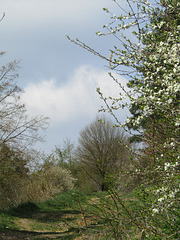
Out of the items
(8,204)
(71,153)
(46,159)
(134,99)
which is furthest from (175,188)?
(71,153)

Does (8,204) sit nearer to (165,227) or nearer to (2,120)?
(2,120)

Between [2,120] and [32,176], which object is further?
[32,176]

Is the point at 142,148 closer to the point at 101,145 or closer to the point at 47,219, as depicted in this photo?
the point at 47,219

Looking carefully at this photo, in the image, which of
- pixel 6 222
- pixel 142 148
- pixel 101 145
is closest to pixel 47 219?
pixel 6 222

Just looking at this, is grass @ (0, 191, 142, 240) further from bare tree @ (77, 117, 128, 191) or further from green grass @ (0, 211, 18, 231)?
bare tree @ (77, 117, 128, 191)

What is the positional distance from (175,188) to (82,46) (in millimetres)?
2389

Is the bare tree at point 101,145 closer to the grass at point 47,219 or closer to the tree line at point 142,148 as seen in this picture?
the tree line at point 142,148

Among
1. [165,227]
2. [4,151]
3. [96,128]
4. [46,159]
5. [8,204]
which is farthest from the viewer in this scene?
[96,128]

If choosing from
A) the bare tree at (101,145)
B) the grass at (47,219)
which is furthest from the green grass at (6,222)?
the bare tree at (101,145)

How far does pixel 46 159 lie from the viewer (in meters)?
20.8

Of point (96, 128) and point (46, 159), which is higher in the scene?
point (96, 128)

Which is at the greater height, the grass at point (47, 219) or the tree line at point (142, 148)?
the tree line at point (142, 148)

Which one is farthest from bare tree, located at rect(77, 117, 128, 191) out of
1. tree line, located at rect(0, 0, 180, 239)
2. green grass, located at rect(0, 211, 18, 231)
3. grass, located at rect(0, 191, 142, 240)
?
green grass, located at rect(0, 211, 18, 231)

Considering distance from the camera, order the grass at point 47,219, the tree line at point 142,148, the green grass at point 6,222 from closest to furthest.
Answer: the tree line at point 142,148 < the grass at point 47,219 < the green grass at point 6,222
